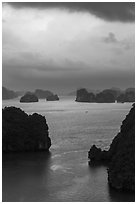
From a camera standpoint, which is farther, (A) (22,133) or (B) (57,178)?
(A) (22,133)

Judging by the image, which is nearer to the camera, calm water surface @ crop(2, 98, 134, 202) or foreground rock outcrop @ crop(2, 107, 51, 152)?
calm water surface @ crop(2, 98, 134, 202)

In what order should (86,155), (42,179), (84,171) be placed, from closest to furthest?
(42,179), (84,171), (86,155)

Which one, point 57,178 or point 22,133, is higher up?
A: point 22,133

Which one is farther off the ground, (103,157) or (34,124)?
(34,124)

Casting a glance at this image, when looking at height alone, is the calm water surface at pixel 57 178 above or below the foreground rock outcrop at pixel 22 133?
below

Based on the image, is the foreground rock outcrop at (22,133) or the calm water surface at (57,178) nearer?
the calm water surface at (57,178)

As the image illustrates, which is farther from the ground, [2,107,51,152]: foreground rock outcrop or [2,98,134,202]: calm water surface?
[2,107,51,152]: foreground rock outcrop

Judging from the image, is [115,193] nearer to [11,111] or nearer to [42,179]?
[42,179]

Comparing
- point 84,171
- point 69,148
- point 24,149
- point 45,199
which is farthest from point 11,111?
point 45,199
